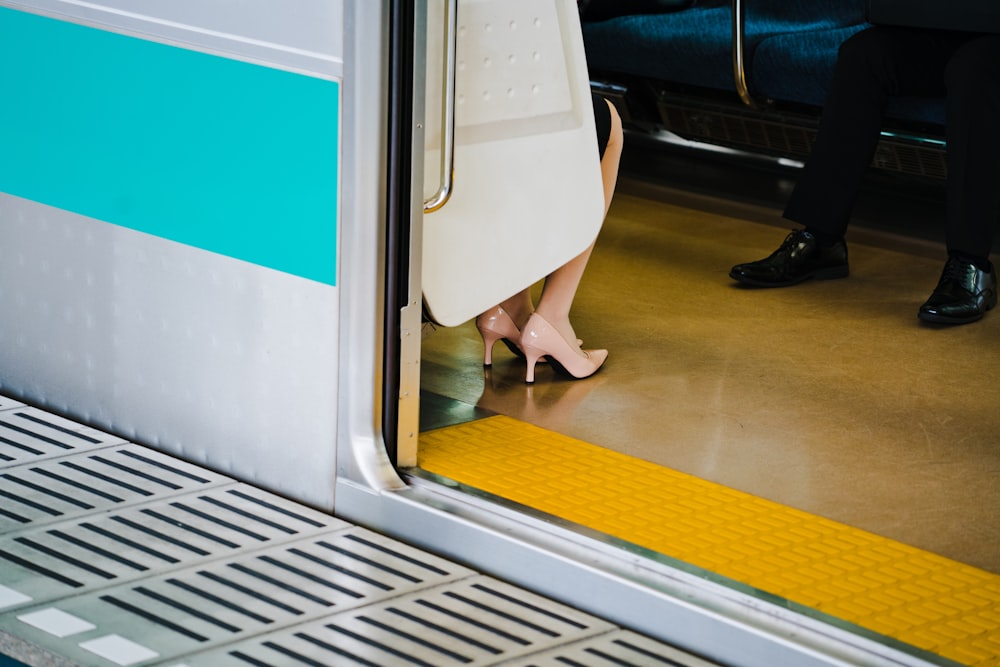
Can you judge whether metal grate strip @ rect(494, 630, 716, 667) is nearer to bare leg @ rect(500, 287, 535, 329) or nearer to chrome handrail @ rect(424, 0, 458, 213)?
chrome handrail @ rect(424, 0, 458, 213)

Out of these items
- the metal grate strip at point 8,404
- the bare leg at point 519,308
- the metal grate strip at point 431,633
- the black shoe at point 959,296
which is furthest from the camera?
the black shoe at point 959,296

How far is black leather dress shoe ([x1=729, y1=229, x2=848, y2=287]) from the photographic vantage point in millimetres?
3680

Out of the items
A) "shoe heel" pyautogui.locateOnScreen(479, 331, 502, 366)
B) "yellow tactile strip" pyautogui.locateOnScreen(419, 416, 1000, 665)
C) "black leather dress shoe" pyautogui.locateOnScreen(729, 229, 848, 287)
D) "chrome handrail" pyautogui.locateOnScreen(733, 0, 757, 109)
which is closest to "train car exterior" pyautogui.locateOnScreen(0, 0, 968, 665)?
"yellow tactile strip" pyautogui.locateOnScreen(419, 416, 1000, 665)

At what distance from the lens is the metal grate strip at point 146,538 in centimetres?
206

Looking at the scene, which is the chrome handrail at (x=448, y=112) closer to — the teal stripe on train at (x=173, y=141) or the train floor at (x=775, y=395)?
the teal stripe on train at (x=173, y=141)

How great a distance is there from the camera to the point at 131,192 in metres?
2.49

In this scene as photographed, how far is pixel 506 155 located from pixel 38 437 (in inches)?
38.9

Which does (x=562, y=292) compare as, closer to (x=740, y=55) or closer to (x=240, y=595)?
(x=240, y=595)

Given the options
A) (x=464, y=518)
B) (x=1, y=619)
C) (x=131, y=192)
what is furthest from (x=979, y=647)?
(x=131, y=192)

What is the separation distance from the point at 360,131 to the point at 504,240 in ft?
1.68

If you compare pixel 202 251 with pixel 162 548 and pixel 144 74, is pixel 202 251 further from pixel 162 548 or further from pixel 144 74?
pixel 162 548

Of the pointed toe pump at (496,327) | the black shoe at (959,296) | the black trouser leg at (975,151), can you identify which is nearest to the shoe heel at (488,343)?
the pointed toe pump at (496,327)

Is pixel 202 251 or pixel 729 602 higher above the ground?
pixel 202 251

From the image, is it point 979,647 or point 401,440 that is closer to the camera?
point 979,647
